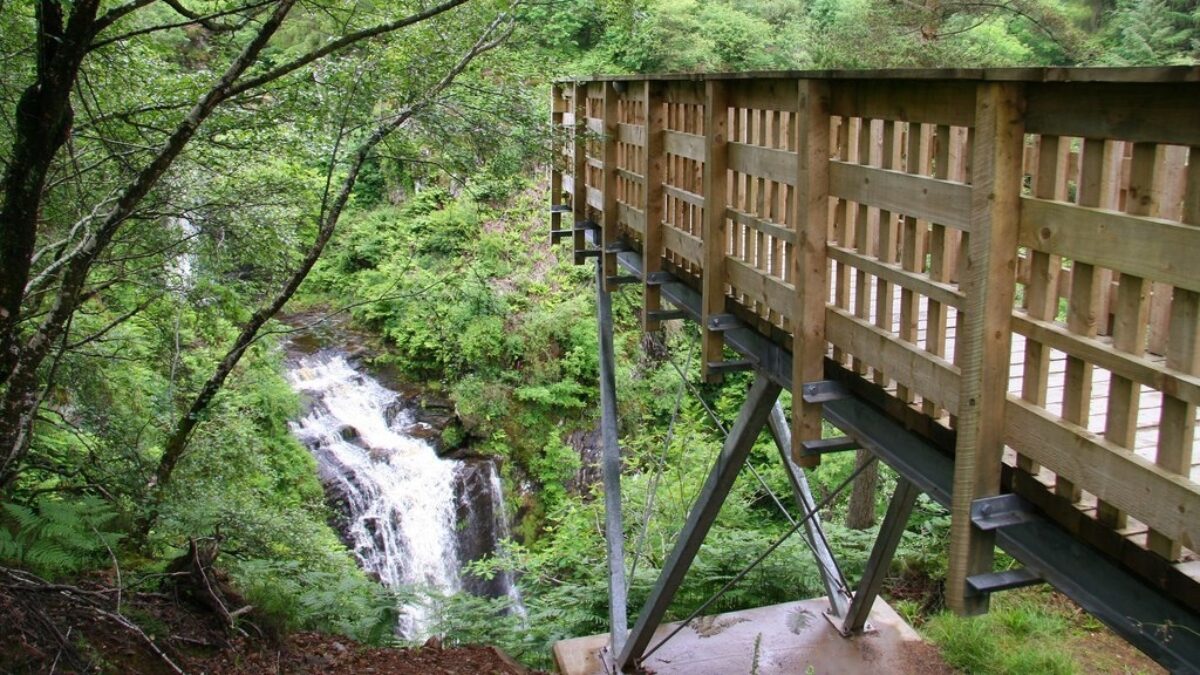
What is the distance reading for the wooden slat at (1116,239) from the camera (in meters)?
1.96

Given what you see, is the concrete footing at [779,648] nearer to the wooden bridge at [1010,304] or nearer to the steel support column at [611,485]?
the steel support column at [611,485]

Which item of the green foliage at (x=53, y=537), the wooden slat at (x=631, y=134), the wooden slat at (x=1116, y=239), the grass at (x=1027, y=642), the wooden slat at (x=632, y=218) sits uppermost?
the wooden slat at (x=631, y=134)

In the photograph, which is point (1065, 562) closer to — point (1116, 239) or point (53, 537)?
point (1116, 239)

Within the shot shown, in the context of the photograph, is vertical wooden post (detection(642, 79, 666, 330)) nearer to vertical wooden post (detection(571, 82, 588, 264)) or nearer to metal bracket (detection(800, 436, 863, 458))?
vertical wooden post (detection(571, 82, 588, 264))

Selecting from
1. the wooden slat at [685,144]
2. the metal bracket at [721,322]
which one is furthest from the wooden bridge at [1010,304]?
the wooden slat at [685,144]

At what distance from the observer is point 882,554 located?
6734mm

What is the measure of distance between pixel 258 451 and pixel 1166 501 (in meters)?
10.1

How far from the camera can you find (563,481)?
45.7 ft

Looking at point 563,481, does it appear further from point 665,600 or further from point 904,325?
point 904,325

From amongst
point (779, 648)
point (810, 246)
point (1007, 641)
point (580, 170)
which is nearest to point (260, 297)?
point (580, 170)

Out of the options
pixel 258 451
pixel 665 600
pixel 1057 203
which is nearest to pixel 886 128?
pixel 1057 203

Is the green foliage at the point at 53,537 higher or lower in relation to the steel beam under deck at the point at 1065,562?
lower

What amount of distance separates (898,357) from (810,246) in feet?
1.87

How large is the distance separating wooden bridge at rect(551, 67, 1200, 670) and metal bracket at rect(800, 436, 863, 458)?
11mm
